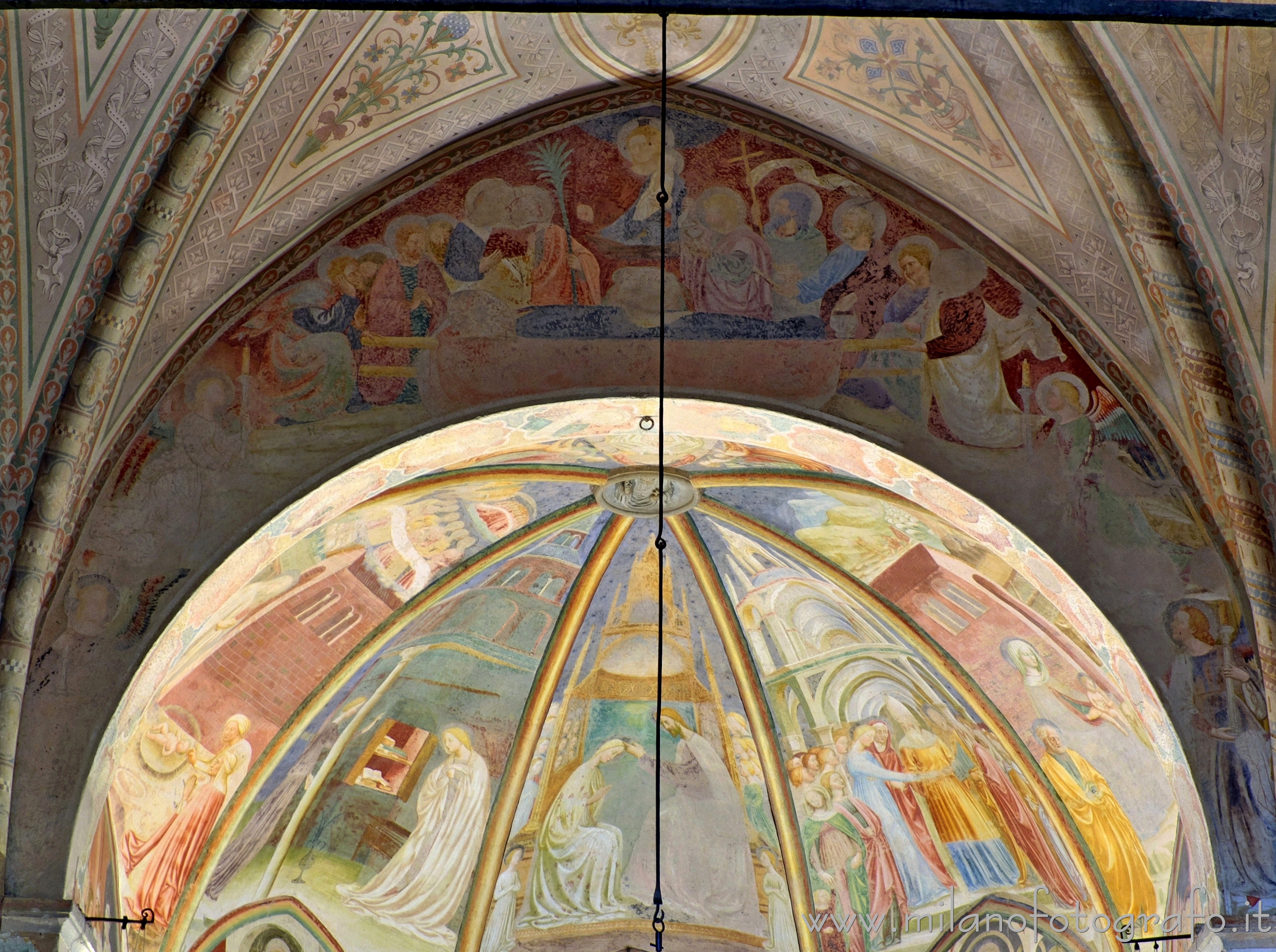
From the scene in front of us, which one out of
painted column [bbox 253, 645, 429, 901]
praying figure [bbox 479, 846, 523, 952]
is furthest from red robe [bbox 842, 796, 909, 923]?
painted column [bbox 253, 645, 429, 901]

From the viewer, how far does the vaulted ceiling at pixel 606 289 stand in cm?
939

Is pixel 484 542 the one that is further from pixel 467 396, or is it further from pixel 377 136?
pixel 377 136

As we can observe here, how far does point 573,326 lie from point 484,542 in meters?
2.85

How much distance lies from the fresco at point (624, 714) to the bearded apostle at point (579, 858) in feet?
0.07

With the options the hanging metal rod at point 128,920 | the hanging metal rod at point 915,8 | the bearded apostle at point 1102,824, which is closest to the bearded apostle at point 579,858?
the hanging metal rod at point 128,920

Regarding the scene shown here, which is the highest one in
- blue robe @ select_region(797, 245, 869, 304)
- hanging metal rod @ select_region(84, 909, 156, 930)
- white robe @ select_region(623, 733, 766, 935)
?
blue robe @ select_region(797, 245, 869, 304)

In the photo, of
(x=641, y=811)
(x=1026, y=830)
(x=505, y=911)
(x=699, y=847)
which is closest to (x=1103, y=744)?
(x=1026, y=830)

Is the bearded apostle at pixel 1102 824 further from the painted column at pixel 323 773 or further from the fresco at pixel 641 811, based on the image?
the painted column at pixel 323 773

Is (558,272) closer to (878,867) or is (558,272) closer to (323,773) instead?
(323,773)

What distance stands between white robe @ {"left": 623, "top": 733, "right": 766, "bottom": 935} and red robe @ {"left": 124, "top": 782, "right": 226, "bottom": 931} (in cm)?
379

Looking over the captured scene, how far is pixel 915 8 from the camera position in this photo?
5.62m

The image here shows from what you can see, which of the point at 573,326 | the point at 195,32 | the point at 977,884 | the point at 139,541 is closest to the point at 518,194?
the point at 573,326

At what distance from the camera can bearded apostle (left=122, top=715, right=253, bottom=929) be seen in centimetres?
1191

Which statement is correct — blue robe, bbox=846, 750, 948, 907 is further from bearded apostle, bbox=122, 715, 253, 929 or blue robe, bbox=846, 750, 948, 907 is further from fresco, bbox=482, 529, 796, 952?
bearded apostle, bbox=122, 715, 253, 929
